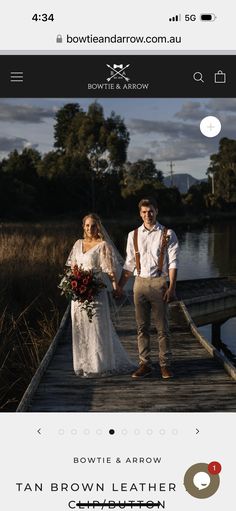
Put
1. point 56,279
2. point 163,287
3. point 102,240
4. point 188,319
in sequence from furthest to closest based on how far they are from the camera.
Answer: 1. point 56,279
2. point 188,319
3. point 102,240
4. point 163,287

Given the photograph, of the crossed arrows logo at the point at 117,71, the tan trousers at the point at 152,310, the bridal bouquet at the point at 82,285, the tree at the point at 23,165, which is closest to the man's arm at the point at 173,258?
the tan trousers at the point at 152,310

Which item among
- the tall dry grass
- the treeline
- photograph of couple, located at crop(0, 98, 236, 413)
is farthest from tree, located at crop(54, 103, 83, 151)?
the tall dry grass

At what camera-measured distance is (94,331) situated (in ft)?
25.0

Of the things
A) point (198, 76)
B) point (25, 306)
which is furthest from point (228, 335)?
point (198, 76)

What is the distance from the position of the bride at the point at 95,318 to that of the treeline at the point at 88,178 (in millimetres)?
30817

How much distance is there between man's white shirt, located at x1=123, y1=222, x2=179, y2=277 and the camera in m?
6.74

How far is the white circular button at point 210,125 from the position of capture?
15.7ft

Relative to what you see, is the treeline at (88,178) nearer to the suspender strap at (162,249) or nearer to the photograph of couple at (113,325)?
the photograph of couple at (113,325)
